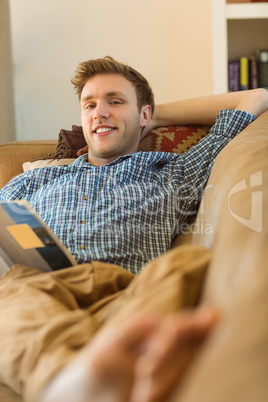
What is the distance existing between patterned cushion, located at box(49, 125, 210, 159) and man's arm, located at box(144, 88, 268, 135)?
0.03 m

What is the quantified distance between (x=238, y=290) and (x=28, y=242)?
26.8 inches

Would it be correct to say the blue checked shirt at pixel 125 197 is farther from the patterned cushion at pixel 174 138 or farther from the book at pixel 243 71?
the book at pixel 243 71

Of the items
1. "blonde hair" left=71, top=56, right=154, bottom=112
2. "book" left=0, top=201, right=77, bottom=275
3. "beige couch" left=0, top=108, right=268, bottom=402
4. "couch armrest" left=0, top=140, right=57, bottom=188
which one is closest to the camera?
"beige couch" left=0, top=108, right=268, bottom=402

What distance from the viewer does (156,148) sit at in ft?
6.59

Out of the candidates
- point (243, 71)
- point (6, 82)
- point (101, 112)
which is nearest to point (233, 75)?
point (243, 71)

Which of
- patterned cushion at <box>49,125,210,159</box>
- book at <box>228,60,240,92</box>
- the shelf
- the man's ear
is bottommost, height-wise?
patterned cushion at <box>49,125,210,159</box>

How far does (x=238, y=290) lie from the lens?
2.31 feet

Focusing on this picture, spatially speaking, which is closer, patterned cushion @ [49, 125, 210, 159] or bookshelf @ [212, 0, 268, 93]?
patterned cushion @ [49, 125, 210, 159]

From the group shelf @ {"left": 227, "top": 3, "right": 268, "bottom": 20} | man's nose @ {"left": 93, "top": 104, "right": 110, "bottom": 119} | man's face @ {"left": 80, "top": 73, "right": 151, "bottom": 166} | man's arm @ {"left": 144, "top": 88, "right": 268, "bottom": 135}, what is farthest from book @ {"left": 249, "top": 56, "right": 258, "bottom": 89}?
man's nose @ {"left": 93, "top": 104, "right": 110, "bottom": 119}

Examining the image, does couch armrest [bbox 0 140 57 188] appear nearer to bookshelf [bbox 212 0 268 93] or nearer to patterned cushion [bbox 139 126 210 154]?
patterned cushion [bbox 139 126 210 154]

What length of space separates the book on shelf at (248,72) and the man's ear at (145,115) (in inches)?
41.8

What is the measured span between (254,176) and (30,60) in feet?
7.20

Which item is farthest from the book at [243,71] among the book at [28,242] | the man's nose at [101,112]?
the book at [28,242]

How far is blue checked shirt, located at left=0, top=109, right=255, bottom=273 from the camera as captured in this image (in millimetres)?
1555
